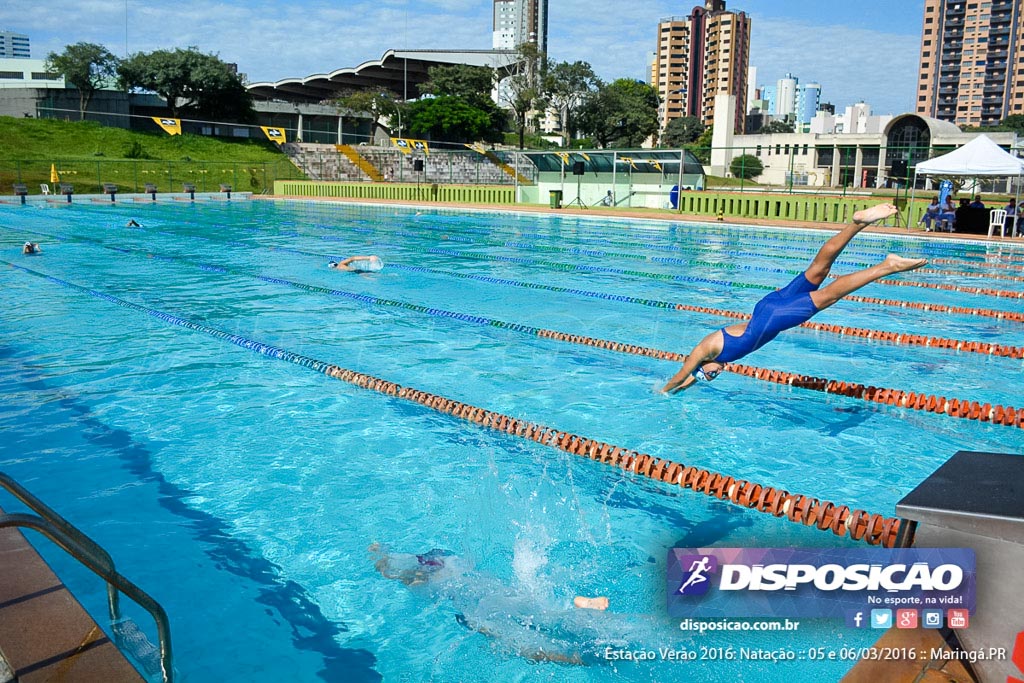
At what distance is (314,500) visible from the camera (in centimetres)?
433

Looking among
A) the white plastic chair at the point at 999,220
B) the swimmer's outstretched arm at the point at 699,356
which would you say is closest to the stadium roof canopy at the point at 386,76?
the white plastic chair at the point at 999,220

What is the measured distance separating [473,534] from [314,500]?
38.9 inches

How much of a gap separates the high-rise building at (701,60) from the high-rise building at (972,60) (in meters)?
26.8

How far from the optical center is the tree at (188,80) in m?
50.8

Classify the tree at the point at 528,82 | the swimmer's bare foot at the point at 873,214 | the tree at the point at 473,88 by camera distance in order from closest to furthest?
the swimmer's bare foot at the point at 873,214
the tree at the point at 528,82
the tree at the point at 473,88

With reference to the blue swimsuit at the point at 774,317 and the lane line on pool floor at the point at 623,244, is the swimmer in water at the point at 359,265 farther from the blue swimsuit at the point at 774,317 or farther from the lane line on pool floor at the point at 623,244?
the blue swimsuit at the point at 774,317

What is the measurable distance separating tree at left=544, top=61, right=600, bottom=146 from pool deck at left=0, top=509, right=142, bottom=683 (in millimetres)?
59344

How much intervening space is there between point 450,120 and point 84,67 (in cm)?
2373

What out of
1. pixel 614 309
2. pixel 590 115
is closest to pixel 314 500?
pixel 614 309

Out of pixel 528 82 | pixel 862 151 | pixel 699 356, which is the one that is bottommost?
pixel 699 356

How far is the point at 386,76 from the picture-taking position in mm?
67375

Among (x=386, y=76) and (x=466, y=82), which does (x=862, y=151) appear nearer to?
(x=466, y=82)

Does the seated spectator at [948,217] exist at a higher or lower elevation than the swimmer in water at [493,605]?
higher

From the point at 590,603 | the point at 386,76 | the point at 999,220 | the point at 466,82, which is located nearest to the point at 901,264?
the point at 590,603
